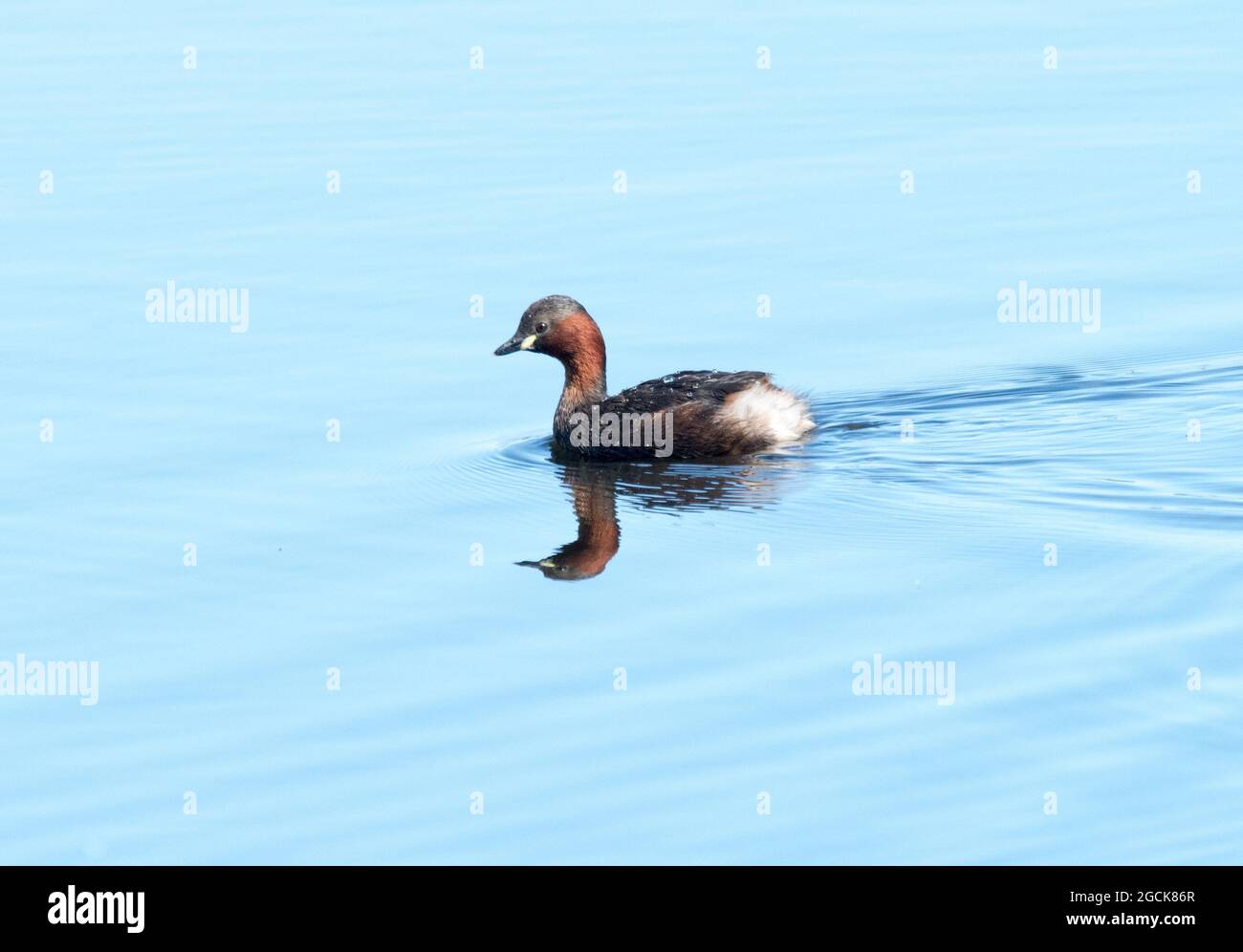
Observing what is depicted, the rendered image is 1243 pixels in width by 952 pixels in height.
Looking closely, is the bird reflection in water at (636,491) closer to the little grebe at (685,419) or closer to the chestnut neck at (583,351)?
the little grebe at (685,419)

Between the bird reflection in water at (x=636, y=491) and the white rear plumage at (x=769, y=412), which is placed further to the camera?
the white rear plumage at (x=769, y=412)

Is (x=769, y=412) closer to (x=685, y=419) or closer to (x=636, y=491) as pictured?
(x=685, y=419)

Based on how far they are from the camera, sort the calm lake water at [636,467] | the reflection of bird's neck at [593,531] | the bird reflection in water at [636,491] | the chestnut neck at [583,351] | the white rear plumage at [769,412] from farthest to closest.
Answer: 1. the chestnut neck at [583,351]
2. the white rear plumage at [769,412]
3. the bird reflection in water at [636,491]
4. the reflection of bird's neck at [593,531]
5. the calm lake water at [636,467]

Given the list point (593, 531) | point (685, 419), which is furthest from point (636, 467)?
point (593, 531)

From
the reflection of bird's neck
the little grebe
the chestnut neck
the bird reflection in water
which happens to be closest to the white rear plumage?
the little grebe

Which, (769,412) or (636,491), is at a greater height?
(769,412)

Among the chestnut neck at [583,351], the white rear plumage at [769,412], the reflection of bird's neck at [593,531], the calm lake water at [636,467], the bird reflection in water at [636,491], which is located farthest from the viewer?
the chestnut neck at [583,351]

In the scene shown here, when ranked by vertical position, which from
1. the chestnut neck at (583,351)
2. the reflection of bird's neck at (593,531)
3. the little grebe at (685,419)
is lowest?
the reflection of bird's neck at (593,531)

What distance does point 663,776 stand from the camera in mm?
7734

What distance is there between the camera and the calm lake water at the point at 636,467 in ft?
25.2

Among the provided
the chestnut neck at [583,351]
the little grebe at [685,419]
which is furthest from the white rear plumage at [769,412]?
the chestnut neck at [583,351]

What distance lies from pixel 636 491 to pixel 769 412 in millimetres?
1152

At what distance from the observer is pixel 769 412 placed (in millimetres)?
12617

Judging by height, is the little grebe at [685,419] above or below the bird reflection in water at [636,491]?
above
